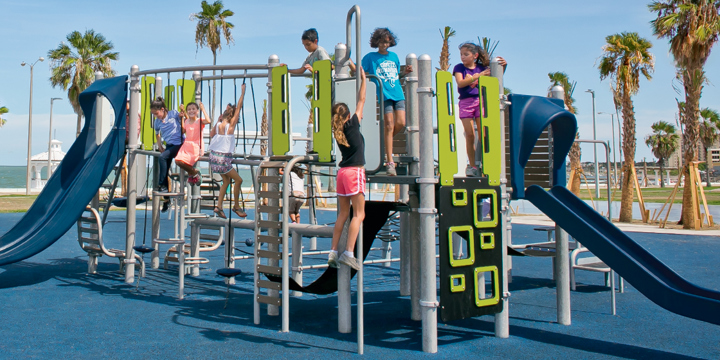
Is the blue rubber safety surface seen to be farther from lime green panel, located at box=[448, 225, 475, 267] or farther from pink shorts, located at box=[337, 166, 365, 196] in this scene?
pink shorts, located at box=[337, 166, 365, 196]

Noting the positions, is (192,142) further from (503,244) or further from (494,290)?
(494,290)

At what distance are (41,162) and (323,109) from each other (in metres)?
66.6

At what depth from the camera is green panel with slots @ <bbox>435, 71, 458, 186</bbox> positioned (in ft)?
20.0

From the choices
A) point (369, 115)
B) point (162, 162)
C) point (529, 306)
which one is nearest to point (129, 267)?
point (162, 162)

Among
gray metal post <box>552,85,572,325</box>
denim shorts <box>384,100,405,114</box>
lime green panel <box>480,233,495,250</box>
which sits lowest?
gray metal post <box>552,85,572,325</box>

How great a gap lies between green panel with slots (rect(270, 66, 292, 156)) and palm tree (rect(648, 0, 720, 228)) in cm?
1710

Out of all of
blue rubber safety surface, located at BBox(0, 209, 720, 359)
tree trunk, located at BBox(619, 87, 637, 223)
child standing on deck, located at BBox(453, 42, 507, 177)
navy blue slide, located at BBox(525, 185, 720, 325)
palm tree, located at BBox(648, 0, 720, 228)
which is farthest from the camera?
tree trunk, located at BBox(619, 87, 637, 223)

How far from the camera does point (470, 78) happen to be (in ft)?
22.9

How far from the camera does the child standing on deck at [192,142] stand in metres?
9.45

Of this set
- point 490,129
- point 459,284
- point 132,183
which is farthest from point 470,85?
point 132,183

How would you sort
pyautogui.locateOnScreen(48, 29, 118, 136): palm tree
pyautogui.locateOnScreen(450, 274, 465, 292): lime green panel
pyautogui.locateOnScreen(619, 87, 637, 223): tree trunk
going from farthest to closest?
pyautogui.locateOnScreen(48, 29, 118, 136): palm tree, pyautogui.locateOnScreen(619, 87, 637, 223): tree trunk, pyautogui.locateOnScreen(450, 274, 465, 292): lime green panel

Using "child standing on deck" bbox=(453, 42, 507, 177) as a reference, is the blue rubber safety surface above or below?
below

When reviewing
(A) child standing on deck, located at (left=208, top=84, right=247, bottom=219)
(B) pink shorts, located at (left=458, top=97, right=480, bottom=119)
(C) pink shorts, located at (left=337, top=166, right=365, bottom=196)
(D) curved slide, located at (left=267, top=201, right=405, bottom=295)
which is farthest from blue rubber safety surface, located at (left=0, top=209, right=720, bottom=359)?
(B) pink shorts, located at (left=458, top=97, right=480, bottom=119)

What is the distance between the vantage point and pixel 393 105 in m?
7.06
